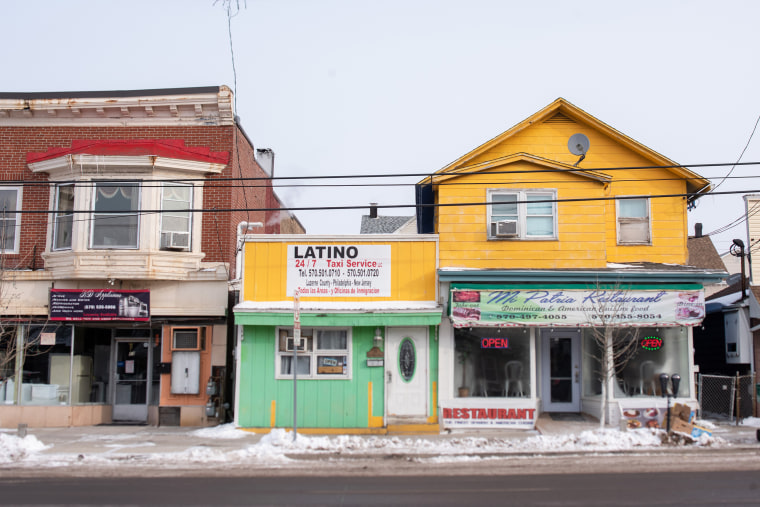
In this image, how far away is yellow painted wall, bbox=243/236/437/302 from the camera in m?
17.0

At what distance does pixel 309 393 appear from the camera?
16547 mm

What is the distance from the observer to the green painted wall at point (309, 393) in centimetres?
1644

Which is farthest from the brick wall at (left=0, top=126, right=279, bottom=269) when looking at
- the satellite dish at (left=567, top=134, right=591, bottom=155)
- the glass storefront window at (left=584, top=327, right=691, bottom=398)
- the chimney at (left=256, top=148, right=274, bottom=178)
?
the glass storefront window at (left=584, top=327, right=691, bottom=398)

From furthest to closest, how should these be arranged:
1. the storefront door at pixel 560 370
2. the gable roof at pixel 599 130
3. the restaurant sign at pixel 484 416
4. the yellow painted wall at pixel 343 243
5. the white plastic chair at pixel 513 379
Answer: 1. the gable roof at pixel 599 130
2. the storefront door at pixel 560 370
3. the yellow painted wall at pixel 343 243
4. the white plastic chair at pixel 513 379
5. the restaurant sign at pixel 484 416

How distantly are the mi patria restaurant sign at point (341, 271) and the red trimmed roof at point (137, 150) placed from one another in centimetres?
388

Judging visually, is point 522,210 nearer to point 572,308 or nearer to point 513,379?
point 572,308

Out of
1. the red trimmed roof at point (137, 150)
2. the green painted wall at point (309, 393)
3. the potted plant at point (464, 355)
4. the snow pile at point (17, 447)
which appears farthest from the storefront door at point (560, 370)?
the snow pile at point (17, 447)

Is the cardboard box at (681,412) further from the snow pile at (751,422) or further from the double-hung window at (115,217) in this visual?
the double-hung window at (115,217)

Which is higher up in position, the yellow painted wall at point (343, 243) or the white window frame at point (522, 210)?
the white window frame at point (522, 210)

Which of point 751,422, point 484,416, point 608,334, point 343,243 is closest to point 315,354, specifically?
point 343,243

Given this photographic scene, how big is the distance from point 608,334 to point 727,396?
199 inches

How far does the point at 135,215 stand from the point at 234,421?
5711 mm

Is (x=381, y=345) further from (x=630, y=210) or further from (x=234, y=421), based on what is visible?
(x=630, y=210)

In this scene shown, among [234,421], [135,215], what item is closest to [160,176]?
[135,215]
